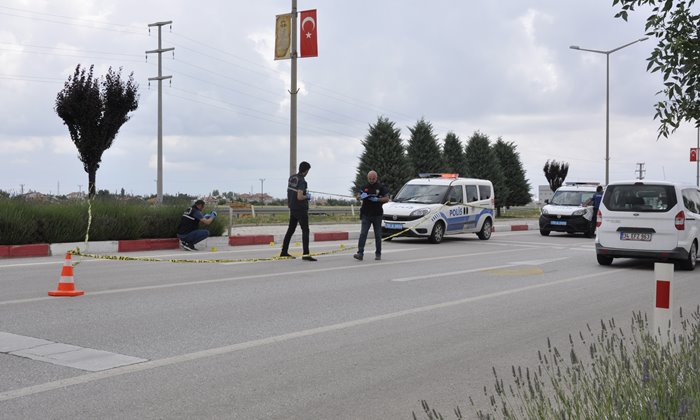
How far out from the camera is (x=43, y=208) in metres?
17.2

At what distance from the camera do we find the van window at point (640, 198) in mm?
14141

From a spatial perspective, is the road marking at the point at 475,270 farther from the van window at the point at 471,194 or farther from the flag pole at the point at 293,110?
the flag pole at the point at 293,110

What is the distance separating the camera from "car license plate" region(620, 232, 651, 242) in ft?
46.5

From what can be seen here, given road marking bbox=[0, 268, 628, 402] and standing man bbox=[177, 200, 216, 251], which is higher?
standing man bbox=[177, 200, 216, 251]

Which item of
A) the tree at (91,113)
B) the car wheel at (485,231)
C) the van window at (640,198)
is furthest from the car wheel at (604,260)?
the tree at (91,113)

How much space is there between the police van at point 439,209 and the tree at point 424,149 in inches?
949

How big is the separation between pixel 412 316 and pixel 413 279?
3632mm

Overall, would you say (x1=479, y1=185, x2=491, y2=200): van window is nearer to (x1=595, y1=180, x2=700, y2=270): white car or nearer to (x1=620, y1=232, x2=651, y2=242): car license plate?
(x1=595, y1=180, x2=700, y2=270): white car

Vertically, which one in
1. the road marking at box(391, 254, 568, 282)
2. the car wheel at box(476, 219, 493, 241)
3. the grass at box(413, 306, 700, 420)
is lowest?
the road marking at box(391, 254, 568, 282)

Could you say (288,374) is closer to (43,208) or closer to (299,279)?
(299,279)

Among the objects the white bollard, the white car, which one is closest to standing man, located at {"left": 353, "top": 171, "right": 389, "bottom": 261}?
the white car

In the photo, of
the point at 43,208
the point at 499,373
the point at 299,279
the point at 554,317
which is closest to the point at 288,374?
the point at 499,373

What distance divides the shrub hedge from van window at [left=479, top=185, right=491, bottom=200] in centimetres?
836

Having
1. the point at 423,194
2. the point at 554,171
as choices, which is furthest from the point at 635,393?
the point at 554,171
